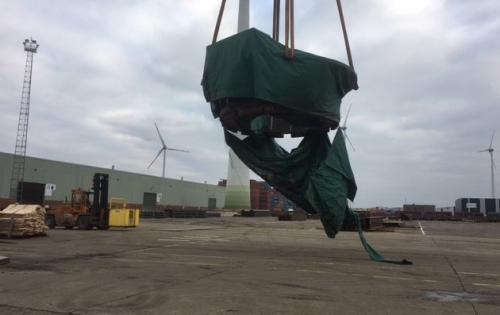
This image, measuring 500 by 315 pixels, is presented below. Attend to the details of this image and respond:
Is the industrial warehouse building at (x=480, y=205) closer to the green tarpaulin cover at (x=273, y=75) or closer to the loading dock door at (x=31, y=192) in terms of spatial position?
the loading dock door at (x=31, y=192)

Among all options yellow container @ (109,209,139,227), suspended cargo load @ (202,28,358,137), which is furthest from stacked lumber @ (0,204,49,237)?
suspended cargo load @ (202,28,358,137)

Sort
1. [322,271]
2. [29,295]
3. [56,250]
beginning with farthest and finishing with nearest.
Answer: [56,250] < [322,271] < [29,295]

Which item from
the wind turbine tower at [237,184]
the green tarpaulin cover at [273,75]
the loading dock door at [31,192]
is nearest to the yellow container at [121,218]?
the green tarpaulin cover at [273,75]

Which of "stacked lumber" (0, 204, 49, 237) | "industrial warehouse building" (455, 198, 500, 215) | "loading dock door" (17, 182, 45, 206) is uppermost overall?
"industrial warehouse building" (455, 198, 500, 215)

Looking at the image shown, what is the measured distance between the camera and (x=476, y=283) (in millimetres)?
13500

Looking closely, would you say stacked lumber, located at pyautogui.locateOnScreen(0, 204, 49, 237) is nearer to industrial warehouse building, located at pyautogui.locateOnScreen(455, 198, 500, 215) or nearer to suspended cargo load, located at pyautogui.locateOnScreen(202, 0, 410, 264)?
suspended cargo load, located at pyautogui.locateOnScreen(202, 0, 410, 264)

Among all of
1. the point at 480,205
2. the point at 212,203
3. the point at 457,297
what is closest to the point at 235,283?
the point at 457,297

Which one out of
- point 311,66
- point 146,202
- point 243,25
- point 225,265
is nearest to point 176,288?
point 225,265

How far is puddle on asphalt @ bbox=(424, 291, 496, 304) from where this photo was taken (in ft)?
35.1

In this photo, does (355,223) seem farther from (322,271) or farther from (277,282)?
(277,282)

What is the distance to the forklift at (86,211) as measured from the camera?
34.1 meters

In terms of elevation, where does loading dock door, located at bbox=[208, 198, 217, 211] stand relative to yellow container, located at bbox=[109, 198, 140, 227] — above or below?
above

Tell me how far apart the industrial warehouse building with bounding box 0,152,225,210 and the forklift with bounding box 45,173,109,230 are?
17966 millimetres

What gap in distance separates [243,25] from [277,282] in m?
77.3
